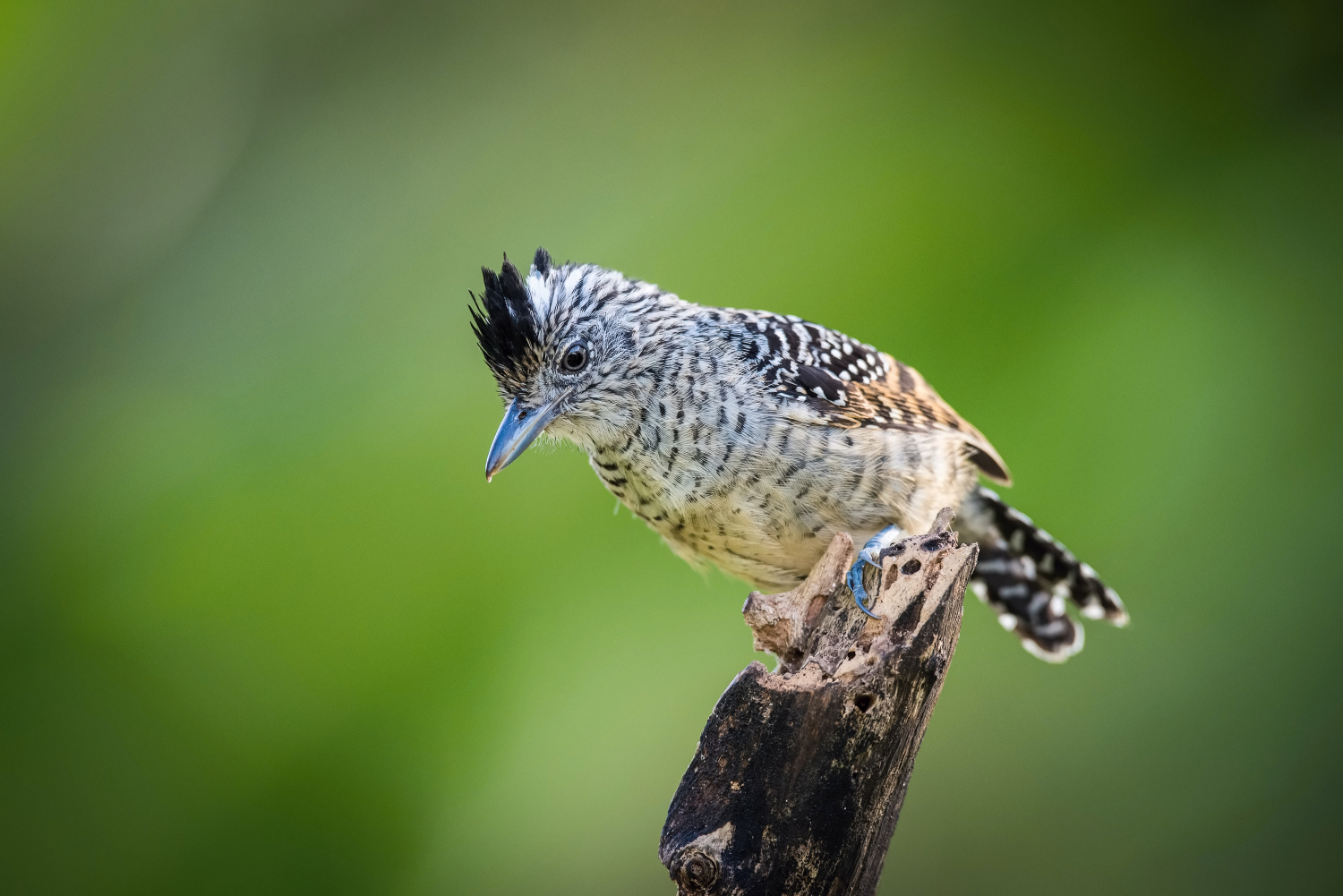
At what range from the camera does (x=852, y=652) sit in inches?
77.5

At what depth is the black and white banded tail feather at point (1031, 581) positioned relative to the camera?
3.57 m

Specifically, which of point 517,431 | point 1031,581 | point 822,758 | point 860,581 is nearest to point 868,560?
point 860,581

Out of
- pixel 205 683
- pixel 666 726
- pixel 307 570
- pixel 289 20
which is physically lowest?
pixel 205 683

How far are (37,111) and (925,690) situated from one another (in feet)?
14.9

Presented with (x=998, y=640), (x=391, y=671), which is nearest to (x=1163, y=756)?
(x=998, y=640)

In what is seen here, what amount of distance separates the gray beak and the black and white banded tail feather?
1.61 meters

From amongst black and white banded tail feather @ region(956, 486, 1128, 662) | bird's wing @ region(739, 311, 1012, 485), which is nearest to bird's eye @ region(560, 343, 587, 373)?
bird's wing @ region(739, 311, 1012, 485)

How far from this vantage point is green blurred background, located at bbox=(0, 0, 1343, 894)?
13.0 feet

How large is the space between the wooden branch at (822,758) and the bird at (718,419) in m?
0.53

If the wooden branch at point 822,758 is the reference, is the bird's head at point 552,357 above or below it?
above

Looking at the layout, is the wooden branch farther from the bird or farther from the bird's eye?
the bird's eye

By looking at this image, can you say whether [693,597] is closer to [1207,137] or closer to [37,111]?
[1207,137]

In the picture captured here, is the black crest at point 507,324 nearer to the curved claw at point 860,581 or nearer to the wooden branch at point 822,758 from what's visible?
the curved claw at point 860,581

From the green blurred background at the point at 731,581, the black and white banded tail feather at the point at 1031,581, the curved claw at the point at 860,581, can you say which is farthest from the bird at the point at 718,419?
the green blurred background at the point at 731,581
